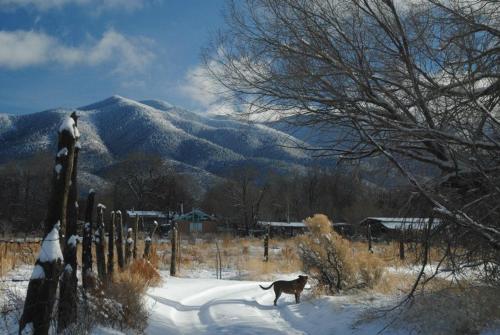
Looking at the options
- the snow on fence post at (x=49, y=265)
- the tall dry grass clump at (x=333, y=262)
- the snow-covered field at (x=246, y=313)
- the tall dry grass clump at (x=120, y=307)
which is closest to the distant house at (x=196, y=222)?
the tall dry grass clump at (x=333, y=262)

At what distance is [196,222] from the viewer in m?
61.8

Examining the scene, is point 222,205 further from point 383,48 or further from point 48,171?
point 383,48

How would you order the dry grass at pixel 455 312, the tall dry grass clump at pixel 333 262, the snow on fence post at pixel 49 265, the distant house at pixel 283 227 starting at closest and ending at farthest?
the snow on fence post at pixel 49 265, the dry grass at pixel 455 312, the tall dry grass clump at pixel 333 262, the distant house at pixel 283 227

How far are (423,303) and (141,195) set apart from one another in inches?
2238

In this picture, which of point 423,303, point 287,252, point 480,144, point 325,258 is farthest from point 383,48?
point 287,252

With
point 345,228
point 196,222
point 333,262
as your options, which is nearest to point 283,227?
point 345,228

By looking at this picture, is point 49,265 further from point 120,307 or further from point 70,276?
point 120,307

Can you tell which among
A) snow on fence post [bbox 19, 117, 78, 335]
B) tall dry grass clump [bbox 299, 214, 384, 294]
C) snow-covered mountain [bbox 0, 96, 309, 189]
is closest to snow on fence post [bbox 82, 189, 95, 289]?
snow on fence post [bbox 19, 117, 78, 335]

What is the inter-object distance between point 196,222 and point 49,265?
189 ft

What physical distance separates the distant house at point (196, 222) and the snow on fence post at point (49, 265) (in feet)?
182

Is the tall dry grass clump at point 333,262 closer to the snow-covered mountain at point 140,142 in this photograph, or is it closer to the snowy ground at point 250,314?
the snowy ground at point 250,314

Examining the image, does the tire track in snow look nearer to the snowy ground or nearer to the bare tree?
the snowy ground

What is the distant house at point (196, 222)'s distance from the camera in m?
61.1

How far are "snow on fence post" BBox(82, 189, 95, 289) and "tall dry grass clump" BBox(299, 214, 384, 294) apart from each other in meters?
5.41
